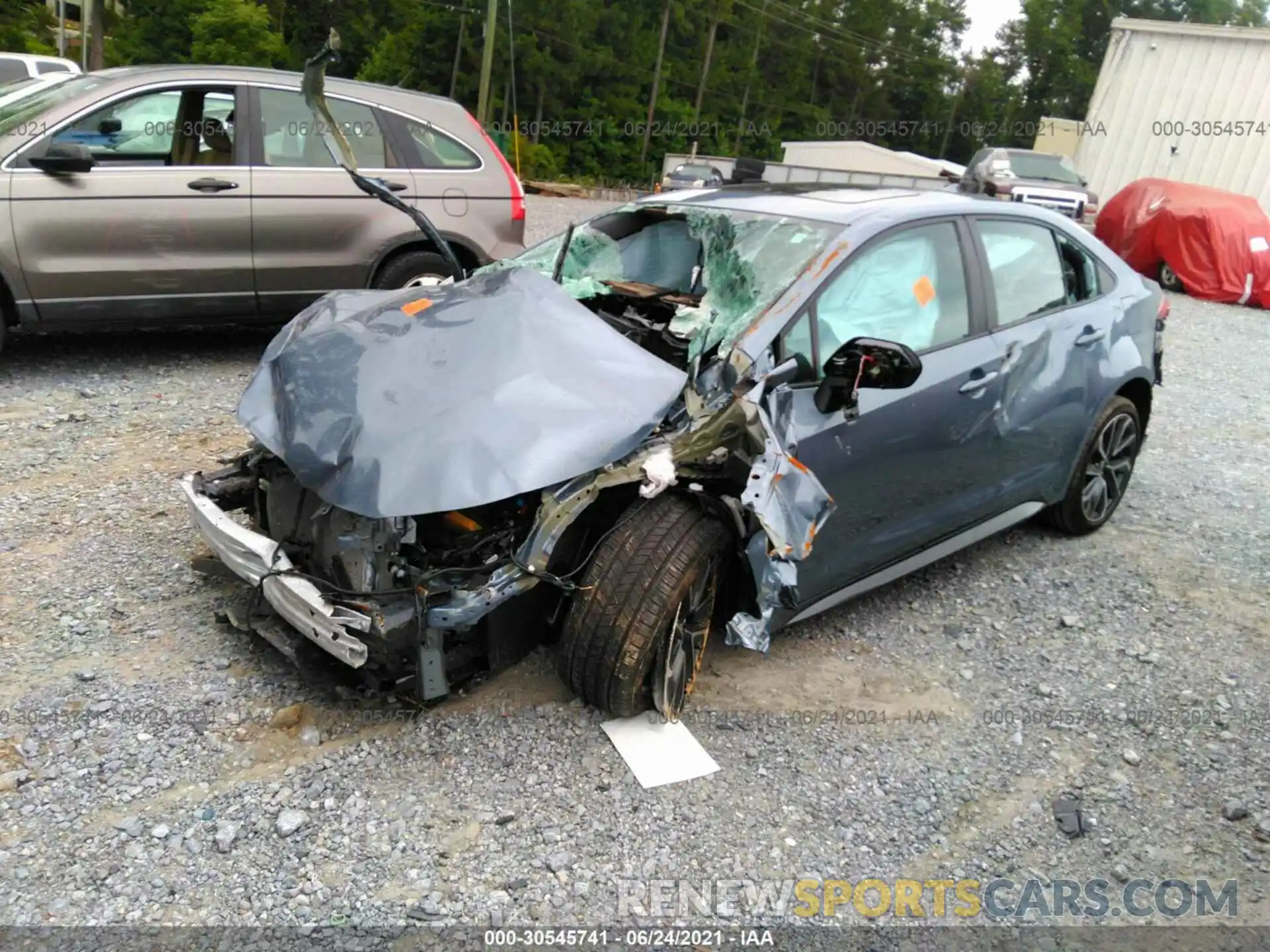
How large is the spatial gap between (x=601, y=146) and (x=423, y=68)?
769 centimetres

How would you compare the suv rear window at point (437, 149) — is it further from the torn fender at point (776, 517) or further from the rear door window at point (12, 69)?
the rear door window at point (12, 69)

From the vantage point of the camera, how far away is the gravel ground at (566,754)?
7.79 feet

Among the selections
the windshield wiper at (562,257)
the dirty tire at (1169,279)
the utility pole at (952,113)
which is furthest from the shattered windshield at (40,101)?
the utility pole at (952,113)

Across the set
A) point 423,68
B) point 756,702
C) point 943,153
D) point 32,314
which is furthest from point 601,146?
point 756,702

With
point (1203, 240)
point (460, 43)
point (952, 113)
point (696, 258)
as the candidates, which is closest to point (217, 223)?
point (696, 258)

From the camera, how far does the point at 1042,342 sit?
3840 mm

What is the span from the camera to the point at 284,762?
271cm

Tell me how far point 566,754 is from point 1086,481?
2907 millimetres

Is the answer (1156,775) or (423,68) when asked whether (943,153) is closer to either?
(423,68)

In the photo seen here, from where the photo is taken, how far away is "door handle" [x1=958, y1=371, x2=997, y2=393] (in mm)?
3455

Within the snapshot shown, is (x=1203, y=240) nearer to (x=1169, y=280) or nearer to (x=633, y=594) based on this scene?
(x=1169, y=280)

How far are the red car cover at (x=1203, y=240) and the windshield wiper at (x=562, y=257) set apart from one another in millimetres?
12050

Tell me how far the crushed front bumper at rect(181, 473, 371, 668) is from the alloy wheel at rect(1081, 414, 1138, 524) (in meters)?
3.39

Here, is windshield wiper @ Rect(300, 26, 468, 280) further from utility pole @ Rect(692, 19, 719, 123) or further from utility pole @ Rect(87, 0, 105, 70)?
utility pole @ Rect(692, 19, 719, 123)
